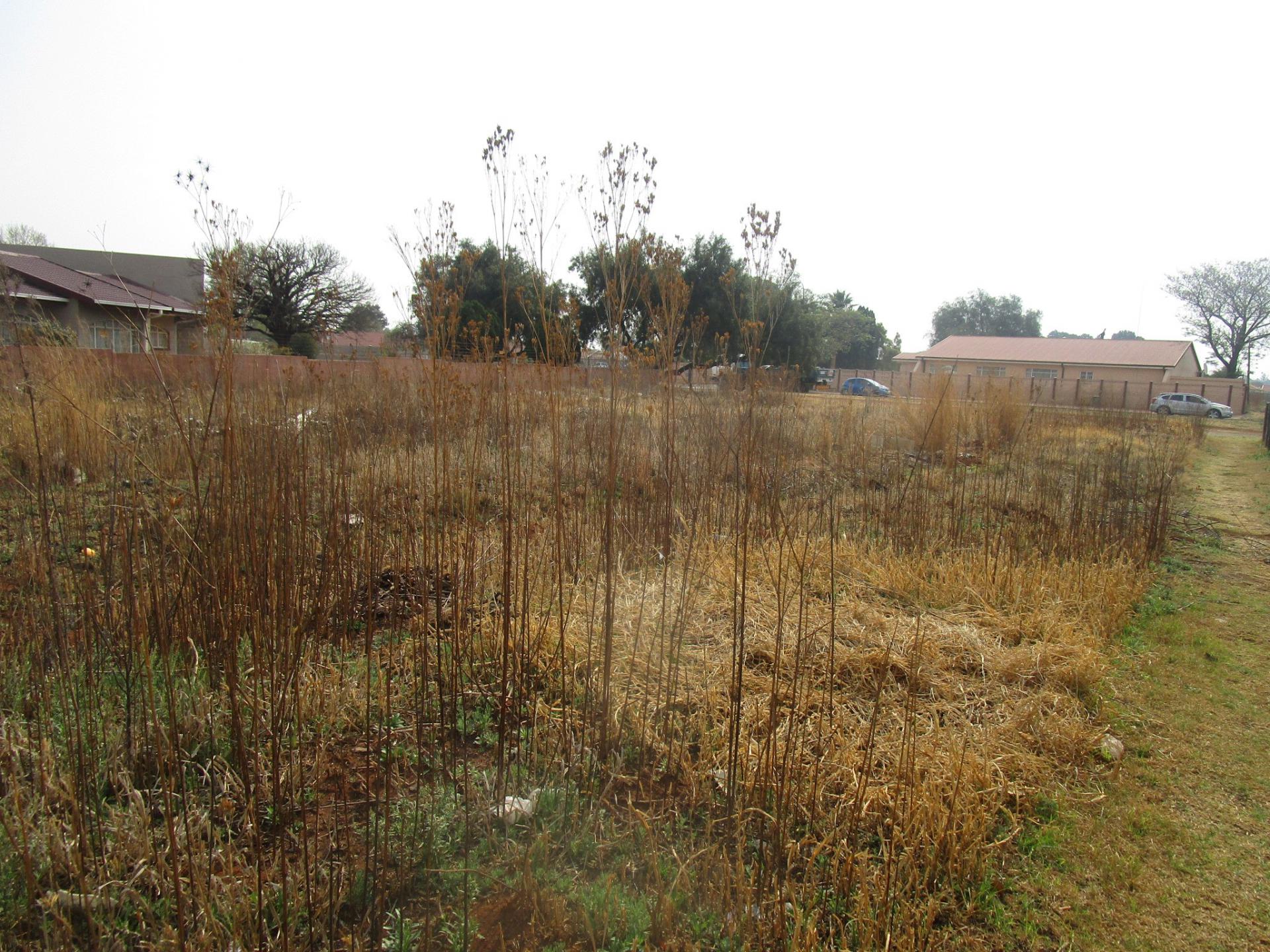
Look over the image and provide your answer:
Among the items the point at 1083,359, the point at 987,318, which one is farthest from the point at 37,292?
the point at 987,318

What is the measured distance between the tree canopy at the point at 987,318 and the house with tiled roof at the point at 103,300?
203 feet

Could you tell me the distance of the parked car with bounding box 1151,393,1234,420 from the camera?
2638cm

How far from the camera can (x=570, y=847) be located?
1964 mm

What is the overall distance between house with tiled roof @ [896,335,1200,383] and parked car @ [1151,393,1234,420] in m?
9.35

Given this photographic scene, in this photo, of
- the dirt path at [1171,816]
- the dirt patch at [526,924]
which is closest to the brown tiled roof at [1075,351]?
the dirt path at [1171,816]

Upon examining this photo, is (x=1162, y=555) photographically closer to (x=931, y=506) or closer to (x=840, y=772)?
(x=931, y=506)

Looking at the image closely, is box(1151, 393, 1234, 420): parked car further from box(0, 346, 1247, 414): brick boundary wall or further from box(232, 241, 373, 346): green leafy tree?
box(232, 241, 373, 346): green leafy tree

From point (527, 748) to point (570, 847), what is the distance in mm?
458

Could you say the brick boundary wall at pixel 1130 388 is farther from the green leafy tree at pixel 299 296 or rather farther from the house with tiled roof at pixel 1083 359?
the green leafy tree at pixel 299 296

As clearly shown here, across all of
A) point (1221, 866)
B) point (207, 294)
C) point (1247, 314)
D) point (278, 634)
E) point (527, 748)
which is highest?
point (1247, 314)

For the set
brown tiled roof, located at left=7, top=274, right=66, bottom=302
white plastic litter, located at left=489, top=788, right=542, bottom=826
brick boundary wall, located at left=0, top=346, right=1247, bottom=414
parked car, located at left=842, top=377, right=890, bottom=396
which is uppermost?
brown tiled roof, located at left=7, top=274, right=66, bottom=302

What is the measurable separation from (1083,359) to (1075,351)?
112 cm

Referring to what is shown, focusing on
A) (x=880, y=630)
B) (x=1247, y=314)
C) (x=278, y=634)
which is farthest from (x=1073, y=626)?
(x=1247, y=314)

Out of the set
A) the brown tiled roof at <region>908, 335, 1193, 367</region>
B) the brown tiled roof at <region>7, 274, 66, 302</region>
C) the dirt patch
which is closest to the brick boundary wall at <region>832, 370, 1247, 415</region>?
the brown tiled roof at <region>908, 335, 1193, 367</region>
